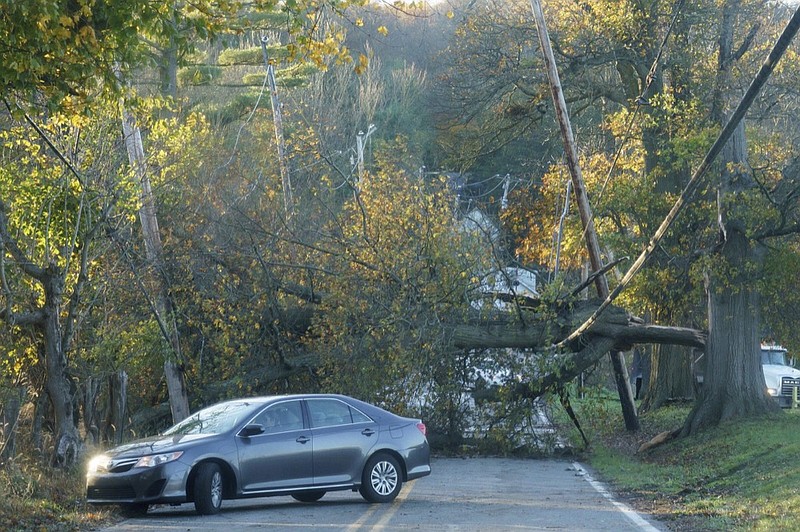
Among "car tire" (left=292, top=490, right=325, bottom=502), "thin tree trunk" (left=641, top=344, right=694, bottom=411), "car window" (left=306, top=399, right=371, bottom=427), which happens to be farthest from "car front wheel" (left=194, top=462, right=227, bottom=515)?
"thin tree trunk" (left=641, top=344, right=694, bottom=411)

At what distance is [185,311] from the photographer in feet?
76.9

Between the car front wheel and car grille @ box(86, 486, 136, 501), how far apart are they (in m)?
0.77

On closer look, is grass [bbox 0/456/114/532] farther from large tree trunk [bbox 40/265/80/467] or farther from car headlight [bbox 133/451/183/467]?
car headlight [bbox 133/451/183/467]

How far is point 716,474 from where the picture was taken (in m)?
18.1

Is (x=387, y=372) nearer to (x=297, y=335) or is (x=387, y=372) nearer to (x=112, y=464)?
(x=297, y=335)

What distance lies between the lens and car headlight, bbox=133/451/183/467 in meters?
13.3

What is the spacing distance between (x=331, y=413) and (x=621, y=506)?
162 inches

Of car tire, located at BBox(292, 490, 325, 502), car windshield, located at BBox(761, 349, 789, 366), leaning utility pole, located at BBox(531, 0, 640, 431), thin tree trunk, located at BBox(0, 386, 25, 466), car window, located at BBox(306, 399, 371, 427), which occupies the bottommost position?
car tire, located at BBox(292, 490, 325, 502)

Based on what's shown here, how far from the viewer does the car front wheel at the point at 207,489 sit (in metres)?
13.4

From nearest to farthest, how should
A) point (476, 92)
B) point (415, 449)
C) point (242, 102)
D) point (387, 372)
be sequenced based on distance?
1. point (415, 449)
2. point (387, 372)
3. point (476, 92)
4. point (242, 102)

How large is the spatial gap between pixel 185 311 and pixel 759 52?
13.8m

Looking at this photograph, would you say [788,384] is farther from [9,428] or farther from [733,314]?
[9,428]

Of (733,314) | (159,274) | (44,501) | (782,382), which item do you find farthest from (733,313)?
(782,382)

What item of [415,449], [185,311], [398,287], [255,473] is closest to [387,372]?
[398,287]
